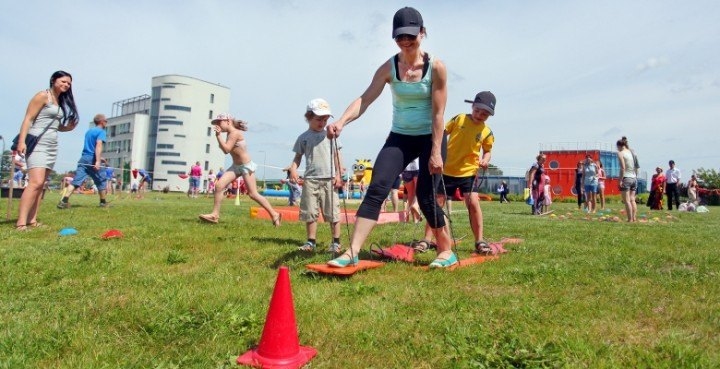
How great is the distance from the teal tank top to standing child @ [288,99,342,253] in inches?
55.2

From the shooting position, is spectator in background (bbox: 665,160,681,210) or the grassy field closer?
the grassy field

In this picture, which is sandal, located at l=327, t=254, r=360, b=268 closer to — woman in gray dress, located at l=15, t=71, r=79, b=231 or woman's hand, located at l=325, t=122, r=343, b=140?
woman's hand, located at l=325, t=122, r=343, b=140

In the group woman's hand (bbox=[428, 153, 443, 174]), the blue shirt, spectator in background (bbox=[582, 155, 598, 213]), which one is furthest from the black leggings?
spectator in background (bbox=[582, 155, 598, 213])

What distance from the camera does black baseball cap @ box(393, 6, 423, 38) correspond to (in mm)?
4164

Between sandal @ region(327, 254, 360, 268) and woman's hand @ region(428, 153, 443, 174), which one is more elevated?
woman's hand @ region(428, 153, 443, 174)

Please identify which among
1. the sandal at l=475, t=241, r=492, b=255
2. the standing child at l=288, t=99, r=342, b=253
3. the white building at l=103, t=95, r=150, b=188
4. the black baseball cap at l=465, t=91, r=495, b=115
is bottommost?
the sandal at l=475, t=241, r=492, b=255

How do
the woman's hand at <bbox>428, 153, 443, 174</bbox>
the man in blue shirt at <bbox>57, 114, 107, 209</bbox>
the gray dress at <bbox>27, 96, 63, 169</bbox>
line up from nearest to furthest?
the woman's hand at <bbox>428, 153, 443, 174</bbox>, the gray dress at <bbox>27, 96, 63, 169</bbox>, the man in blue shirt at <bbox>57, 114, 107, 209</bbox>

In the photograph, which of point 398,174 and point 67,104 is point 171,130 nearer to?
point 67,104

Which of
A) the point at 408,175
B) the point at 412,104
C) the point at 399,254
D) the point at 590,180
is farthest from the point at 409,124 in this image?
the point at 590,180

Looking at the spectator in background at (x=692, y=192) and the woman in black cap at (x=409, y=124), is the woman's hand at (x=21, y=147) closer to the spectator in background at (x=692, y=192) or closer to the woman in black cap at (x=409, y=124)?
the woman in black cap at (x=409, y=124)

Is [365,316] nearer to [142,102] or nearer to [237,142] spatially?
[237,142]

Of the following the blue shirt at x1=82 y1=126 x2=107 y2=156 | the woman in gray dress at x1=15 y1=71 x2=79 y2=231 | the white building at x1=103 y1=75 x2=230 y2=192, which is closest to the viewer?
the woman in gray dress at x1=15 y1=71 x2=79 y2=231

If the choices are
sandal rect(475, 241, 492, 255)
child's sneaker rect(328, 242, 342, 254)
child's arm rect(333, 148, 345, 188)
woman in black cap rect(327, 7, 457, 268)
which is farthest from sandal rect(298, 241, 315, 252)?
sandal rect(475, 241, 492, 255)

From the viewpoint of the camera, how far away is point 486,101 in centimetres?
581
